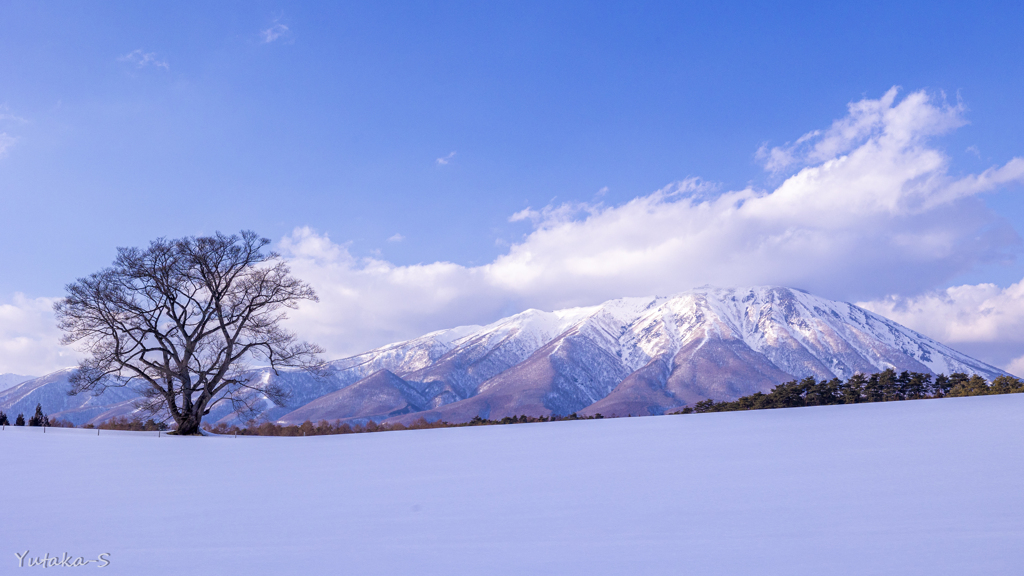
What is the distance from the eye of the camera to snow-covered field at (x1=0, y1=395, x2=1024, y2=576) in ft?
10.9

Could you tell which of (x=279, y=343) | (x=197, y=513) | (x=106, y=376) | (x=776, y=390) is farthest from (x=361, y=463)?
(x=106, y=376)

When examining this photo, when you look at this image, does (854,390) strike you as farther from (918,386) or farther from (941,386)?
(941,386)

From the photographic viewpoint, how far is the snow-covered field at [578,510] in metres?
3.32

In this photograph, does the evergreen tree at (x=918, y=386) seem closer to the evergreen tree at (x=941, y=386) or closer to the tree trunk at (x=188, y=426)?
the evergreen tree at (x=941, y=386)

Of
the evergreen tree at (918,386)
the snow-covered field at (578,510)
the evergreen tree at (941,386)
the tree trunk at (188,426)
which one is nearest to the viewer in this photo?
the snow-covered field at (578,510)

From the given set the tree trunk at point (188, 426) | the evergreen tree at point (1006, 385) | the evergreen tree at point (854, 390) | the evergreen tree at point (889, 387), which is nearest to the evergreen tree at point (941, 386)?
the evergreen tree at point (889, 387)

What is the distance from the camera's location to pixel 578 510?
14.6 feet

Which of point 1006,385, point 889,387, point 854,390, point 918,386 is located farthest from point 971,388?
point 854,390

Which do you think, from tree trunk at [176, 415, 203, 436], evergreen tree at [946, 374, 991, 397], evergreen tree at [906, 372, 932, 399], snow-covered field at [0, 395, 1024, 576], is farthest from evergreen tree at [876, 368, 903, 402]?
tree trunk at [176, 415, 203, 436]

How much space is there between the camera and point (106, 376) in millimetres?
21172

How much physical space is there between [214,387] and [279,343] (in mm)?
2992

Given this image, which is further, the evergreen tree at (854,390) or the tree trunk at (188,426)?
the tree trunk at (188,426)

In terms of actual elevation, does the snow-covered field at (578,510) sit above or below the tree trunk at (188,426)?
above

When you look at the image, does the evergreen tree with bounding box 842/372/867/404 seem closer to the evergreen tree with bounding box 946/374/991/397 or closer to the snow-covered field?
the evergreen tree with bounding box 946/374/991/397
